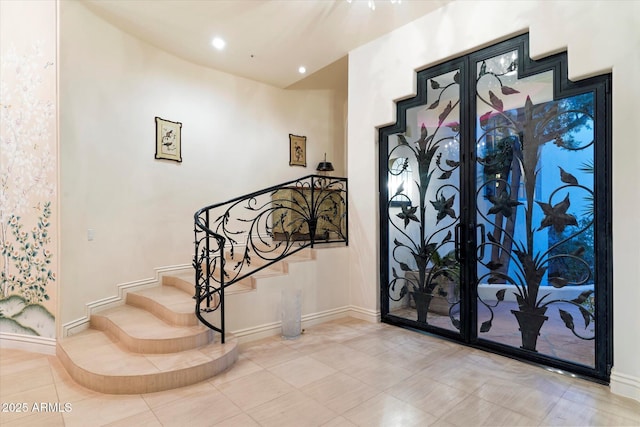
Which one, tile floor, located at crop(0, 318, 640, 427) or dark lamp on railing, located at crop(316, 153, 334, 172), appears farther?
dark lamp on railing, located at crop(316, 153, 334, 172)

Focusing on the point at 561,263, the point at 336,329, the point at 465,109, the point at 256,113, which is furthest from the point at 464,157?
the point at 256,113

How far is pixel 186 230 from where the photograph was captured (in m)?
4.88

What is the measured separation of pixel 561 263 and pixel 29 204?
5227mm

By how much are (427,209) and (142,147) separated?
12.4ft

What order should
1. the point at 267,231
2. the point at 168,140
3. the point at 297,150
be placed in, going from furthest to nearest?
the point at 297,150, the point at 168,140, the point at 267,231

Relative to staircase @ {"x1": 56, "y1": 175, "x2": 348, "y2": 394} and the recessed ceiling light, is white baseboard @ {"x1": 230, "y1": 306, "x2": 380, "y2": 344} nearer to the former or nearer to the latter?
staircase @ {"x1": 56, "y1": 175, "x2": 348, "y2": 394}

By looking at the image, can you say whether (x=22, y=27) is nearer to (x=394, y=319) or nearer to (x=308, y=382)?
(x=308, y=382)

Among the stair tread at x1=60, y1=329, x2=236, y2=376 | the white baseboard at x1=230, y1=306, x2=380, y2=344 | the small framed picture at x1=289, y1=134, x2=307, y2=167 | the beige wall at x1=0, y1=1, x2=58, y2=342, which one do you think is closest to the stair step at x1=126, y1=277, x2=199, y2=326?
the stair tread at x1=60, y1=329, x2=236, y2=376

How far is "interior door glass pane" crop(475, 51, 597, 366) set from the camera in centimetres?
273

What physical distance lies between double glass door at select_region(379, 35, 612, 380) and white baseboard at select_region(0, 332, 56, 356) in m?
3.75

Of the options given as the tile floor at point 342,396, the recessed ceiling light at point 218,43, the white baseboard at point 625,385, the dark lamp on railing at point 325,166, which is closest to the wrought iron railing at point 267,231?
the dark lamp on railing at point 325,166

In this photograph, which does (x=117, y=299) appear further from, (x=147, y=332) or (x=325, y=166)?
(x=325, y=166)

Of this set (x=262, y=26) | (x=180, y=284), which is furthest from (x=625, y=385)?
(x=262, y=26)

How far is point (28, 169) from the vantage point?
3494 mm
